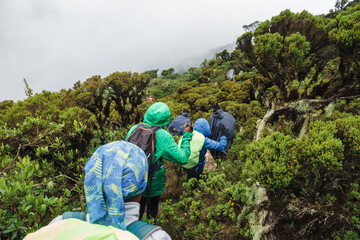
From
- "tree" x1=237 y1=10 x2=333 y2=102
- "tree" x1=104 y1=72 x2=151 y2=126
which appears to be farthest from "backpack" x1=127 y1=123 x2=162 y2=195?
"tree" x1=104 y1=72 x2=151 y2=126

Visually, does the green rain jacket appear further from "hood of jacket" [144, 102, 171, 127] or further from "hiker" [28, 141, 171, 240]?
"hiker" [28, 141, 171, 240]

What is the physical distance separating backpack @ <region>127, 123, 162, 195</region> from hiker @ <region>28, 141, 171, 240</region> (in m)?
0.96

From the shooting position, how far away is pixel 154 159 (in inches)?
89.4

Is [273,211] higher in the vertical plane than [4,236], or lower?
lower

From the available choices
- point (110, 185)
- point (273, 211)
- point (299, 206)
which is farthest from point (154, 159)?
point (299, 206)

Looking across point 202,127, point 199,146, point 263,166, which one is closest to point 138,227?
point 263,166

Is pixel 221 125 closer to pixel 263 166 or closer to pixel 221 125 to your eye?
pixel 221 125

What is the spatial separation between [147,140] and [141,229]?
1.17m

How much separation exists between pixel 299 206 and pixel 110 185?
218 cm

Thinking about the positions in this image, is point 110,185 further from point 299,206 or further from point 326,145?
point 299,206

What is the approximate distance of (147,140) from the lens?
7.12 feet

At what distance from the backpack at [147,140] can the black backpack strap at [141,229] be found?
1027 millimetres

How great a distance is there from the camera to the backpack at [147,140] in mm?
2154

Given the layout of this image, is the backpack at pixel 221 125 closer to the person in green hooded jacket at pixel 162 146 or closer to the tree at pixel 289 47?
the tree at pixel 289 47
